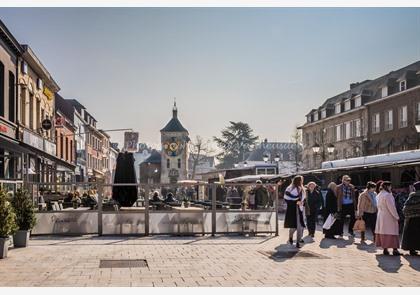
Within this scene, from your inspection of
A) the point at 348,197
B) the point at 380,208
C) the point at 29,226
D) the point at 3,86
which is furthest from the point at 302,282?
the point at 3,86

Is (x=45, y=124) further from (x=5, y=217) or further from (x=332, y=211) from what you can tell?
(x=5, y=217)

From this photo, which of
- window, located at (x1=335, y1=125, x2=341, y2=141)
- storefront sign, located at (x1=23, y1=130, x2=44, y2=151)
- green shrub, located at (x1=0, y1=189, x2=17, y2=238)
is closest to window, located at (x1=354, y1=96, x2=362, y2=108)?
window, located at (x1=335, y1=125, x2=341, y2=141)

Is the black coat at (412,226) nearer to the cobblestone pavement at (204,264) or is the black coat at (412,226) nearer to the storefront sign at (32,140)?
the cobblestone pavement at (204,264)

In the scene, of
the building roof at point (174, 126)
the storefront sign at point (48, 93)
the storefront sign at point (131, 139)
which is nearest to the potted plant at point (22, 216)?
the storefront sign at point (48, 93)

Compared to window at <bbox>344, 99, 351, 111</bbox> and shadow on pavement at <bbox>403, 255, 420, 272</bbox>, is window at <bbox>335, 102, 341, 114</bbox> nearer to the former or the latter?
window at <bbox>344, 99, 351, 111</bbox>

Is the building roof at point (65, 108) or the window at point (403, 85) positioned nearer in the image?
the window at point (403, 85)

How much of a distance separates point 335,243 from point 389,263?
395cm

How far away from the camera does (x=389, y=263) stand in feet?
36.3

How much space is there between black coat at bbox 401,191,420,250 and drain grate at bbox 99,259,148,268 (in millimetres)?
5339

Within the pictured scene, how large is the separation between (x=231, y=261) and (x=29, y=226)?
504 centimetres

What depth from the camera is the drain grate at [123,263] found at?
1033 centimetres

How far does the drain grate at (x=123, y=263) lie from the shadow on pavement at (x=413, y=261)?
15.1ft

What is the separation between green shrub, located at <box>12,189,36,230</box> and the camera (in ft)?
43.8

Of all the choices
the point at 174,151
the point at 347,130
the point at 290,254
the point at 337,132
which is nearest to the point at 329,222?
the point at 290,254
